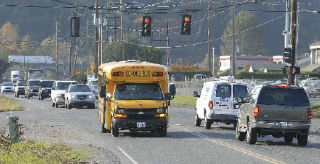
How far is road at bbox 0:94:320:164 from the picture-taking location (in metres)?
18.0

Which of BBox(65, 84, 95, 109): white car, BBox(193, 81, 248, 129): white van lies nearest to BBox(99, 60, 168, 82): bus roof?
BBox(193, 81, 248, 129): white van

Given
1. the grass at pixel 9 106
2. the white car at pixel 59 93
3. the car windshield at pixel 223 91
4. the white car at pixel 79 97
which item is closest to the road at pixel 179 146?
the car windshield at pixel 223 91

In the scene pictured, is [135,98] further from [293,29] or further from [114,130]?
[293,29]

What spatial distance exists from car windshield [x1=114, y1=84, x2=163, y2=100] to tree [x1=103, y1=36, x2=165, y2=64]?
93943mm

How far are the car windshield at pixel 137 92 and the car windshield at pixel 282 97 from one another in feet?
15.7

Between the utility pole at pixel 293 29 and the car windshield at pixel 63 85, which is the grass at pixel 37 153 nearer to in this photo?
the utility pole at pixel 293 29

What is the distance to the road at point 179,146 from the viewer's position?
18.0 metres

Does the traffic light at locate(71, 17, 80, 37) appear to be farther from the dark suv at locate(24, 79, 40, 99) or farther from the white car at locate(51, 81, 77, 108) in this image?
the dark suv at locate(24, 79, 40, 99)

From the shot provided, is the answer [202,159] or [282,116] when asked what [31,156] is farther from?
[282,116]

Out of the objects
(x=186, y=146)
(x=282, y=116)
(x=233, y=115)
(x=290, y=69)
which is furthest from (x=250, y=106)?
(x=290, y=69)

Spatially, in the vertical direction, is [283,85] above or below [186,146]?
above

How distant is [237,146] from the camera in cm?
2172

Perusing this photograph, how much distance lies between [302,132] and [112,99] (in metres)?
7.08

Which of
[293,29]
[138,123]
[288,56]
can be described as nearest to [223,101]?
[138,123]
